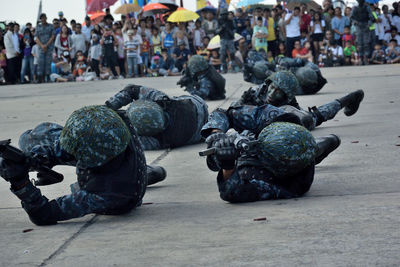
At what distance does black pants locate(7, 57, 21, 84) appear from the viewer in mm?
24767

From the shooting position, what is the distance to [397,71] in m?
18.8

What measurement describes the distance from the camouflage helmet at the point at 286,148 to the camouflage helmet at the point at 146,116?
2.95 m

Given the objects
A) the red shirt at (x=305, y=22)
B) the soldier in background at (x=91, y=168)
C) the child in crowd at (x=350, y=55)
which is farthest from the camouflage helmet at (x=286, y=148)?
the child in crowd at (x=350, y=55)

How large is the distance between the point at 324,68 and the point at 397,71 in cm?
374

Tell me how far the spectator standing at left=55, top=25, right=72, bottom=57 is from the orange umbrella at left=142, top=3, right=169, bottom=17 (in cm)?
361

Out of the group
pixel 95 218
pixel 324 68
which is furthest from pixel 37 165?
pixel 324 68

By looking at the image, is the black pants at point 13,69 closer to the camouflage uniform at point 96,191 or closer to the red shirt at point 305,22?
the red shirt at point 305,22

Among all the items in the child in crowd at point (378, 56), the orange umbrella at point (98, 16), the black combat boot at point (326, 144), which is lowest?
the child in crowd at point (378, 56)

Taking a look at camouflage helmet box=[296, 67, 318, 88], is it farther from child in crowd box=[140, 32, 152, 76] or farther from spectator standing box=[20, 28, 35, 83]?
spectator standing box=[20, 28, 35, 83]

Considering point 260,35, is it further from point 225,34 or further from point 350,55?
point 350,55

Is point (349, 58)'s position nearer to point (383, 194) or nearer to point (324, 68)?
point (324, 68)

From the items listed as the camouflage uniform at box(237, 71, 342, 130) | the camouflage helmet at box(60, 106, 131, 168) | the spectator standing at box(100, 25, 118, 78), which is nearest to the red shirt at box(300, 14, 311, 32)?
the spectator standing at box(100, 25, 118, 78)

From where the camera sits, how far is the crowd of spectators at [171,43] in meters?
22.6

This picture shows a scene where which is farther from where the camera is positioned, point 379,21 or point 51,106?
point 379,21
